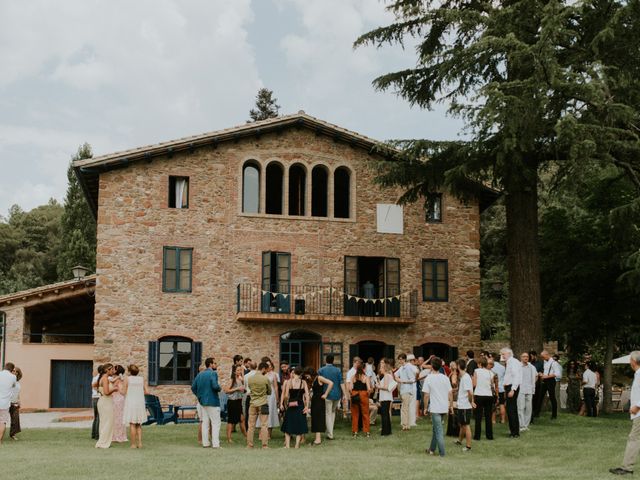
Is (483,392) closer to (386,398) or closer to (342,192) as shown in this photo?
(386,398)

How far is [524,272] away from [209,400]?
9365 mm

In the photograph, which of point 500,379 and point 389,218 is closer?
point 500,379

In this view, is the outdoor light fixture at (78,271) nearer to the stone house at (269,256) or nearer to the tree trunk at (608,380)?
the stone house at (269,256)

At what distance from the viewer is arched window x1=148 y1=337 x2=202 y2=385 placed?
2398 cm

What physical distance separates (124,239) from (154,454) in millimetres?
11449

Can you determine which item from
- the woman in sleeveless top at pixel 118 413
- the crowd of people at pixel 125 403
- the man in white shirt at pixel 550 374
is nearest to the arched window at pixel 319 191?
the man in white shirt at pixel 550 374

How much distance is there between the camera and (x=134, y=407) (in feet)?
48.2

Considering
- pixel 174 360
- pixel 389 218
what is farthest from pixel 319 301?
pixel 174 360

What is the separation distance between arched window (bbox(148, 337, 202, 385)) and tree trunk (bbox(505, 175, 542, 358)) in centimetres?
939

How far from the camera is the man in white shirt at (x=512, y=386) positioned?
15.2 meters

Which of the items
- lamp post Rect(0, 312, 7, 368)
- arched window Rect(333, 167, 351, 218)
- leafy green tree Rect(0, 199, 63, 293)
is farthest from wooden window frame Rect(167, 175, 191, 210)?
leafy green tree Rect(0, 199, 63, 293)

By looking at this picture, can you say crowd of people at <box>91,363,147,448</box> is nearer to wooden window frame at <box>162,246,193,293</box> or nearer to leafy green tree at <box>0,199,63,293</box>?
wooden window frame at <box>162,246,193,293</box>

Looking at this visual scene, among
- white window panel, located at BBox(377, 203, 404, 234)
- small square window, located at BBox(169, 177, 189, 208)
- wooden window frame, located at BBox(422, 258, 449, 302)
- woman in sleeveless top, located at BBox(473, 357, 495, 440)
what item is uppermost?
small square window, located at BBox(169, 177, 189, 208)

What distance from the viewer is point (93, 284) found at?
27656 millimetres
